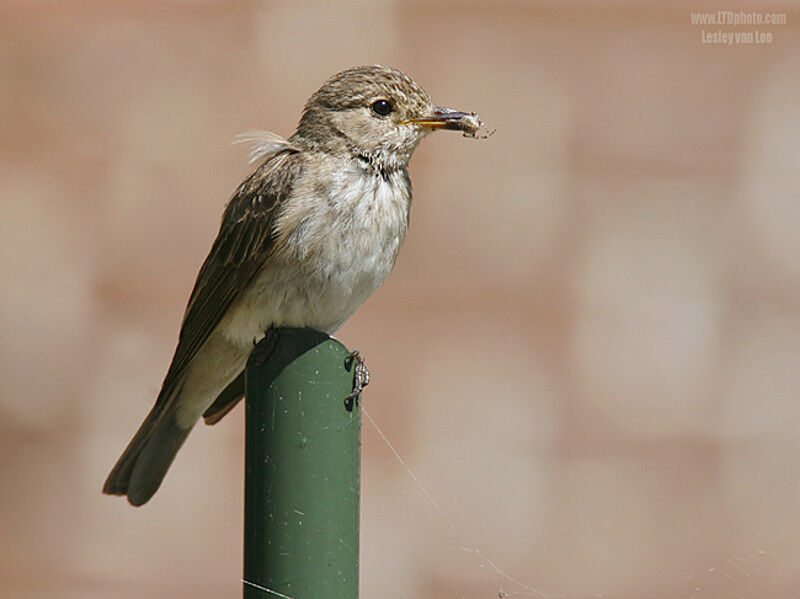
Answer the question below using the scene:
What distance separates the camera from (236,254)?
3750 millimetres

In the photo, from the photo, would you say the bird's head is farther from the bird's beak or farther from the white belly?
the white belly

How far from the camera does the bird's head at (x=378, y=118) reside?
12.4 feet

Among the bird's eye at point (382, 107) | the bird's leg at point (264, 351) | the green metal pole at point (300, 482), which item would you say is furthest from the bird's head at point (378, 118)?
the green metal pole at point (300, 482)

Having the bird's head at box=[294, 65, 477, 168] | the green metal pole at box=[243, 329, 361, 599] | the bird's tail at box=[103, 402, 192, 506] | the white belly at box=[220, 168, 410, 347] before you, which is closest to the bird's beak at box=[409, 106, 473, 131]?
the bird's head at box=[294, 65, 477, 168]

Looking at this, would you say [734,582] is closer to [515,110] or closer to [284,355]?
[515,110]

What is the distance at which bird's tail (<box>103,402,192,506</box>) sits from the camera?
394 cm

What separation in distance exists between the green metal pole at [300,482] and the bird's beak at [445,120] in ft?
4.29

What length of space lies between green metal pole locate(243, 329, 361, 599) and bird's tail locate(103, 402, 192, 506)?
138cm

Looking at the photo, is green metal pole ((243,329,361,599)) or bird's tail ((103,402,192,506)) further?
bird's tail ((103,402,192,506))

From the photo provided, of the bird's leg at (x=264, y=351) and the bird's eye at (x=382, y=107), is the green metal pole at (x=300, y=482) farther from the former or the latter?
the bird's eye at (x=382, y=107)

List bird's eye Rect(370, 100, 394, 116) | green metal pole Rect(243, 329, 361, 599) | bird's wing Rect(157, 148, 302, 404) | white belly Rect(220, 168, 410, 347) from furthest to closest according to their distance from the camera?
1. bird's eye Rect(370, 100, 394, 116)
2. bird's wing Rect(157, 148, 302, 404)
3. white belly Rect(220, 168, 410, 347)
4. green metal pole Rect(243, 329, 361, 599)

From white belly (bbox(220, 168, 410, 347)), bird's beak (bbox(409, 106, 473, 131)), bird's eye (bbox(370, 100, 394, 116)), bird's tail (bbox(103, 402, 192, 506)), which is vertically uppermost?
bird's eye (bbox(370, 100, 394, 116))

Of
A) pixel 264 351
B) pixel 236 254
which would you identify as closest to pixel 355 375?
pixel 264 351

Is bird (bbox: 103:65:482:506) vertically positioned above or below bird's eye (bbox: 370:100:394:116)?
below
